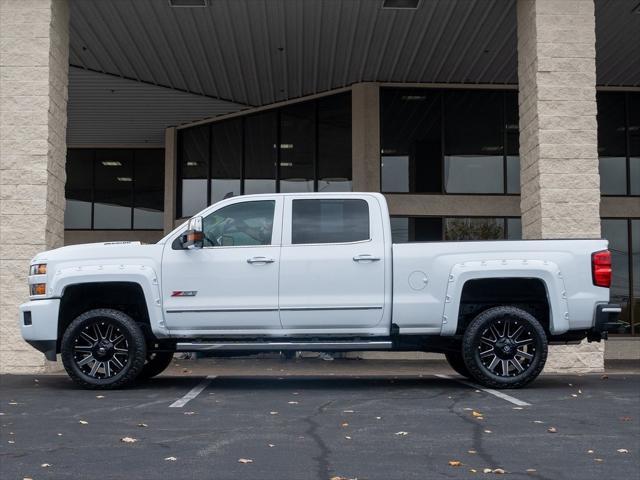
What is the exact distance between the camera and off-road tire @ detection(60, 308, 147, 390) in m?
9.12

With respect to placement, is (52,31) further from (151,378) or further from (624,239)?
(624,239)

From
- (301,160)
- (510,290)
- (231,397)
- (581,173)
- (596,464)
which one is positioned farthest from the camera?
(301,160)

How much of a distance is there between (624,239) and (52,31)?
13.1 metres

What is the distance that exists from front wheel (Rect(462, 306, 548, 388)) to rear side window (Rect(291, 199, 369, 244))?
159 cm

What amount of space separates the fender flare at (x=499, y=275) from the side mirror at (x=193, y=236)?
2708 millimetres

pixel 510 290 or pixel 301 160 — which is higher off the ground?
pixel 301 160

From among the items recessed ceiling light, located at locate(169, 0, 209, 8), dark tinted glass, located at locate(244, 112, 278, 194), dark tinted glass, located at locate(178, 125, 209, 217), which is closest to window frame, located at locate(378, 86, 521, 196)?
dark tinted glass, located at locate(244, 112, 278, 194)

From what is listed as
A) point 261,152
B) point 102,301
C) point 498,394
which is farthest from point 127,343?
point 261,152

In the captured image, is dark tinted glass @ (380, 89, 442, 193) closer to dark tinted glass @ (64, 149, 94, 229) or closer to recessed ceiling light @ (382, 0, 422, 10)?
recessed ceiling light @ (382, 0, 422, 10)

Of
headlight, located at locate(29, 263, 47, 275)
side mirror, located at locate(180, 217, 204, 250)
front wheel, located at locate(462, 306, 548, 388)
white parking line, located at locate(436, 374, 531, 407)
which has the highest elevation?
side mirror, located at locate(180, 217, 204, 250)

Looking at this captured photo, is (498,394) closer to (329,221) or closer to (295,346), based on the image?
(295,346)

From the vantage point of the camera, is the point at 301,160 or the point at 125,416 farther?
the point at 301,160

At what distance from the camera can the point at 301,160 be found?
2059 centimetres

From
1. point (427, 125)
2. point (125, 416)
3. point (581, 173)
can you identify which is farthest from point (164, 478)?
point (427, 125)
